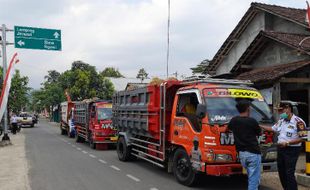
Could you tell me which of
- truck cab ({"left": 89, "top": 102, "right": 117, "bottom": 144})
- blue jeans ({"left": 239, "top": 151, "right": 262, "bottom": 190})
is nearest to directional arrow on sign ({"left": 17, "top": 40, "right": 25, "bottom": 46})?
truck cab ({"left": 89, "top": 102, "right": 117, "bottom": 144})

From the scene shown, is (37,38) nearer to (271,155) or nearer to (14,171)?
(14,171)

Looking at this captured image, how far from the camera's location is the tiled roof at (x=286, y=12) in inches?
694

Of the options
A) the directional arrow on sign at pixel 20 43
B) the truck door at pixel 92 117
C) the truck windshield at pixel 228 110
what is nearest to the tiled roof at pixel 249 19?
the truck door at pixel 92 117

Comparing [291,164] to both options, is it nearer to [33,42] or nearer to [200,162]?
[200,162]

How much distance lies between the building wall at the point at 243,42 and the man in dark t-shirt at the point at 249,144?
47.0 feet

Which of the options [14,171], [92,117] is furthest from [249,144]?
[92,117]

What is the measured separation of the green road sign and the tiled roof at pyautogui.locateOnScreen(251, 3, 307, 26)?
1188cm

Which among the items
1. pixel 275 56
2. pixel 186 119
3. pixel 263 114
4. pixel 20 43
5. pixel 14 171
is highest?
pixel 20 43

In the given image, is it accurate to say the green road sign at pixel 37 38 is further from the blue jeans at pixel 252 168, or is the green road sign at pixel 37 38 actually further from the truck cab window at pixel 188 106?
the blue jeans at pixel 252 168

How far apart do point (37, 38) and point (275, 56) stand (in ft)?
45.9

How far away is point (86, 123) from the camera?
63.9ft

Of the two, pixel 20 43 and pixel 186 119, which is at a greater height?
pixel 20 43

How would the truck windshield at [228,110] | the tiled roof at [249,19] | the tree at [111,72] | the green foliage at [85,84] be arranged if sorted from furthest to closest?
the tree at [111,72] < the green foliage at [85,84] < the tiled roof at [249,19] < the truck windshield at [228,110]

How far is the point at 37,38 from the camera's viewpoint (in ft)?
76.5
